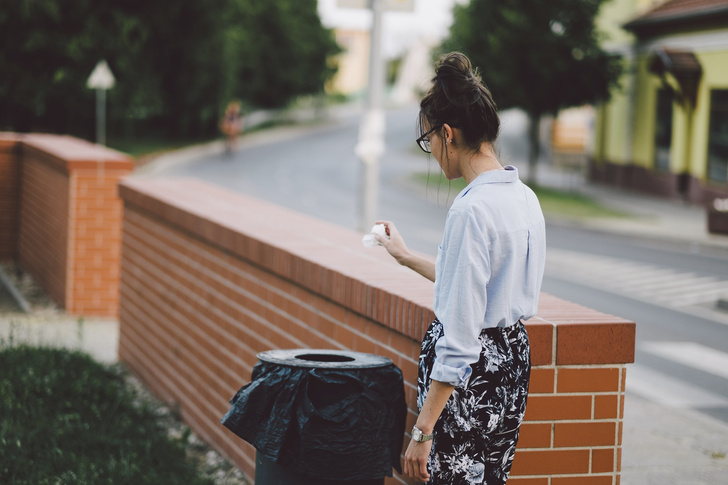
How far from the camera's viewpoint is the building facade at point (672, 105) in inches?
991

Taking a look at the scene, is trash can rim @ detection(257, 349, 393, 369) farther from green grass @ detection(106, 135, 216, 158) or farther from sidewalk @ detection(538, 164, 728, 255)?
green grass @ detection(106, 135, 216, 158)

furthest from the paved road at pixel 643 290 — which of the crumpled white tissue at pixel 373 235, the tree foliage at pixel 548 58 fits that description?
the tree foliage at pixel 548 58

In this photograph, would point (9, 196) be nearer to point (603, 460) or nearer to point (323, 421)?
point (323, 421)

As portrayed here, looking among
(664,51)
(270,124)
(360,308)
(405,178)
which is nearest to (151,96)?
(405,178)

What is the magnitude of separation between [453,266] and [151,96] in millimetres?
37142

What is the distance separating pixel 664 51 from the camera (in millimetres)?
26328

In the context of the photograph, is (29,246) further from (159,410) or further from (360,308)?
(360,308)

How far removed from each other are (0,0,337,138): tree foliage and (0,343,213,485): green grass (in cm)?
3031

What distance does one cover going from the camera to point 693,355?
911cm

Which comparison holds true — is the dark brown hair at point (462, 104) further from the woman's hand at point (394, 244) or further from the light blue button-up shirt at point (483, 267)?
the woman's hand at point (394, 244)

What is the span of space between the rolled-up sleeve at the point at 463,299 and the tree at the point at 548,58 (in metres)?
26.7

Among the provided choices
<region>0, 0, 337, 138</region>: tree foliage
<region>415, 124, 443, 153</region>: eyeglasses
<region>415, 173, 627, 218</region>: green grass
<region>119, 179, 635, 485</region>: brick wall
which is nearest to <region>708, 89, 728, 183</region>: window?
<region>415, 173, 627, 218</region>: green grass

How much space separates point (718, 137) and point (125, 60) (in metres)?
21.9

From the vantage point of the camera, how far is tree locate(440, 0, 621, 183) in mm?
28812
